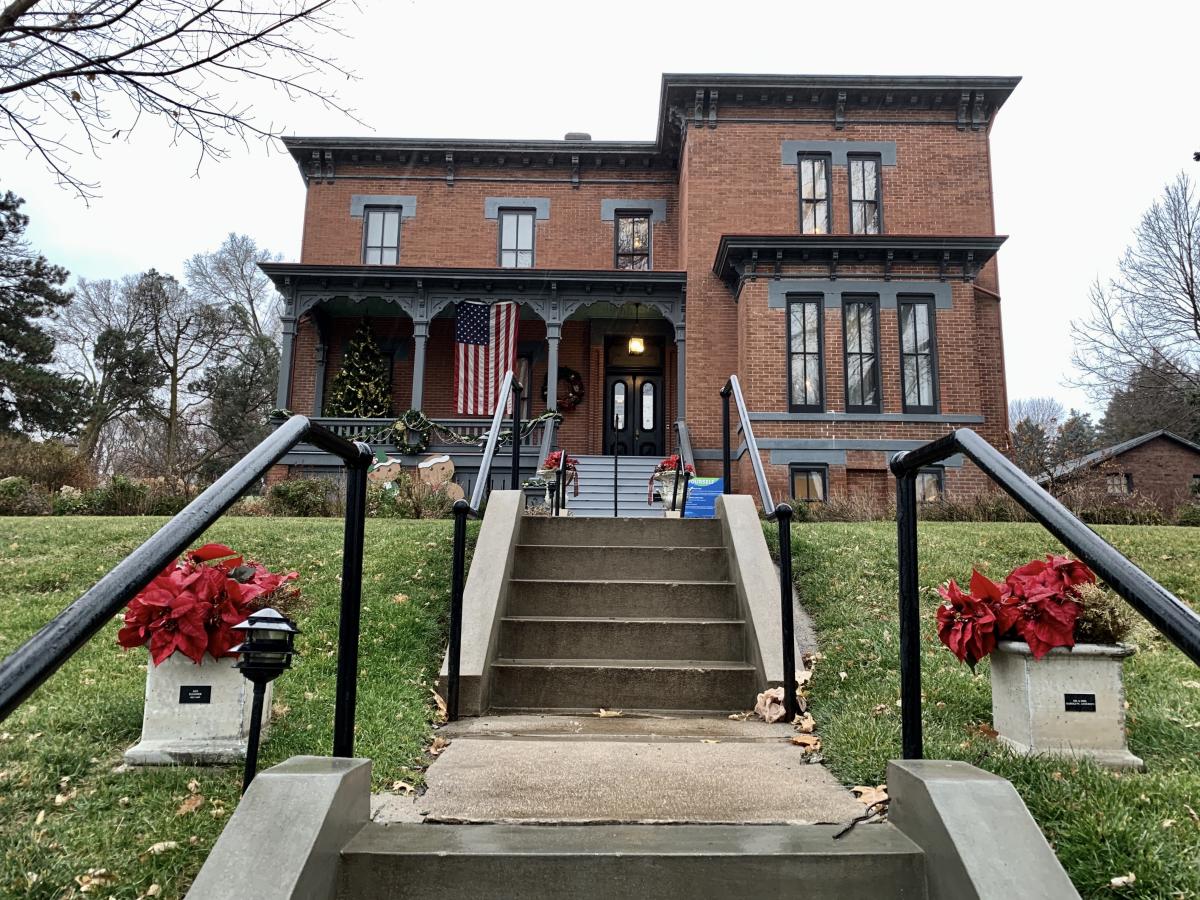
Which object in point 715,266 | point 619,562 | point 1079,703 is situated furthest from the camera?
point 715,266

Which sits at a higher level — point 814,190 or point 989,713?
point 814,190

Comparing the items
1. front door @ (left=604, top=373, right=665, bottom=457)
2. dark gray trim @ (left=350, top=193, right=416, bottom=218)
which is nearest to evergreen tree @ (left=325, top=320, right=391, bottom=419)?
dark gray trim @ (left=350, top=193, right=416, bottom=218)

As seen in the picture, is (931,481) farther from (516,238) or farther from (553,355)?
(516,238)

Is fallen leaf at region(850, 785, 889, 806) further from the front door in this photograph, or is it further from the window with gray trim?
the front door

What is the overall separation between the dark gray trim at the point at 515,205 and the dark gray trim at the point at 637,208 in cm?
129

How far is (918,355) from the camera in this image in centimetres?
1441

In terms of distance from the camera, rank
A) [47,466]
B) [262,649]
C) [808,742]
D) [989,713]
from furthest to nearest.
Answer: [47,466], [989,713], [808,742], [262,649]

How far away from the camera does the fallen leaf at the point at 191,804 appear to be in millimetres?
2684

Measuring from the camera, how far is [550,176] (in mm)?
17922

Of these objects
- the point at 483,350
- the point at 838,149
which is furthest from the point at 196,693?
the point at 838,149

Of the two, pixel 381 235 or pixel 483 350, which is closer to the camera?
pixel 483 350

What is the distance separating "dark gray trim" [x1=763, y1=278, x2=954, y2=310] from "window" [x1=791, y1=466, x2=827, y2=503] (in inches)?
115

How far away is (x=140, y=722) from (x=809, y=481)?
39.2 feet

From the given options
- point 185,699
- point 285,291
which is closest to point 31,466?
point 285,291
